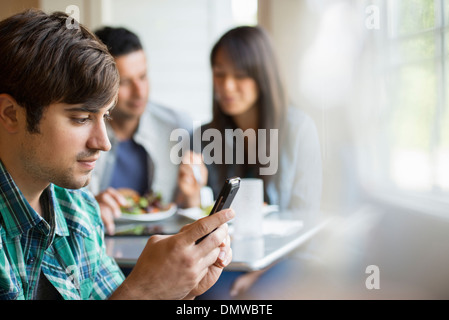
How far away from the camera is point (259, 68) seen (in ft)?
5.32

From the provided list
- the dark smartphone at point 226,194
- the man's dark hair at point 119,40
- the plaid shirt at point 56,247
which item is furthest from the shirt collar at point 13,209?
the man's dark hair at point 119,40

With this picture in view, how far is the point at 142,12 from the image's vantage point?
2.24 meters

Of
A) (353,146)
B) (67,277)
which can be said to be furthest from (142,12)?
(67,277)

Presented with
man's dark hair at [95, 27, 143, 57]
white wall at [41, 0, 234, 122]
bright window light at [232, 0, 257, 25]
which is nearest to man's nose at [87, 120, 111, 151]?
man's dark hair at [95, 27, 143, 57]

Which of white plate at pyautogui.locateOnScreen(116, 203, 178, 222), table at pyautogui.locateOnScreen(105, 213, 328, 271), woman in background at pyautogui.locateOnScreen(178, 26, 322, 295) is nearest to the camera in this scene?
table at pyautogui.locateOnScreen(105, 213, 328, 271)

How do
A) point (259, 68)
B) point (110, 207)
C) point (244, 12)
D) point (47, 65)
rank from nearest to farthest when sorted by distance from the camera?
point (47, 65)
point (110, 207)
point (259, 68)
point (244, 12)

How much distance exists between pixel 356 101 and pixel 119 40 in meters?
0.88

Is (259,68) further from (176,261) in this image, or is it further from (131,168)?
(176,261)

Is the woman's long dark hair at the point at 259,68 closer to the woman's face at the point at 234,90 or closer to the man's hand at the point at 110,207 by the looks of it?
the woman's face at the point at 234,90

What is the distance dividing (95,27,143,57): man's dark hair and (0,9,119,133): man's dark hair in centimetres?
108

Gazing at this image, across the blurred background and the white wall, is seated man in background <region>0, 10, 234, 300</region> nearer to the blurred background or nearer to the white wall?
the blurred background

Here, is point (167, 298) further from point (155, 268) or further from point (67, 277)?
point (67, 277)

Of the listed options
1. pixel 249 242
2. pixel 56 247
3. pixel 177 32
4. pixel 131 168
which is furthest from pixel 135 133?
pixel 56 247

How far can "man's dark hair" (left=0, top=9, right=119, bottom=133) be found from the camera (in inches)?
23.2
